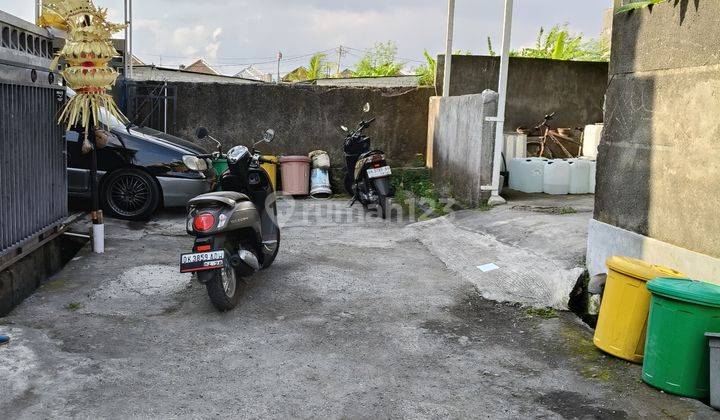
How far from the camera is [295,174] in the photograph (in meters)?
12.4

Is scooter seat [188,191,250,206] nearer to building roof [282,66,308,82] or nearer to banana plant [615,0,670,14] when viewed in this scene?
banana plant [615,0,670,14]

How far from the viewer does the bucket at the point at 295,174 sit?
40.4ft

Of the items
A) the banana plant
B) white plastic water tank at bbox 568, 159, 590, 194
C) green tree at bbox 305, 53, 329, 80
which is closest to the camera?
the banana plant

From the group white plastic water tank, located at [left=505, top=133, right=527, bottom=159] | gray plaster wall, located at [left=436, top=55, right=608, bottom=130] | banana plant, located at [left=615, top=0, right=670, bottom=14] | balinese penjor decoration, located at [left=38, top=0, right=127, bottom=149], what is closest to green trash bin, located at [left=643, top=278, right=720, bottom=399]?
banana plant, located at [left=615, top=0, right=670, bottom=14]

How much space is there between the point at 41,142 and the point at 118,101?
6010 mm

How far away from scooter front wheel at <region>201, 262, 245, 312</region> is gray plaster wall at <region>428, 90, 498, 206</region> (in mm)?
4746

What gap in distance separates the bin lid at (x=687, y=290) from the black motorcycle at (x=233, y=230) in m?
3.13

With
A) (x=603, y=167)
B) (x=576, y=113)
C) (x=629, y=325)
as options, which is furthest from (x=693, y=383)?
(x=576, y=113)

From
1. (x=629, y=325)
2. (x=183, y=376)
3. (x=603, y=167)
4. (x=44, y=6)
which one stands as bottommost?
(x=183, y=376)

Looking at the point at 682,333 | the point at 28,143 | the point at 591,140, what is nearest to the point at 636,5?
the point at 682,333

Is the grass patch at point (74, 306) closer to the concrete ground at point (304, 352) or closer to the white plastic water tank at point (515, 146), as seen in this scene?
the concrete ground at point (304, 352)

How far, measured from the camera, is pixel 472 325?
18.5 ft

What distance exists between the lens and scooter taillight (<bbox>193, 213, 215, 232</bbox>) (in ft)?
18.1

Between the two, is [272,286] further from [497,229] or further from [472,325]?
[497,229]
